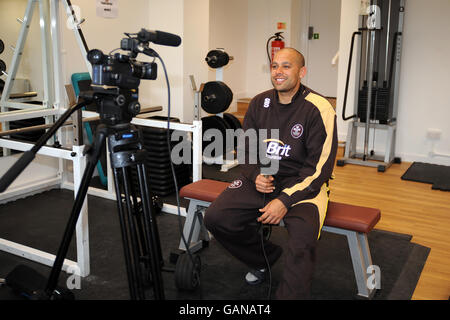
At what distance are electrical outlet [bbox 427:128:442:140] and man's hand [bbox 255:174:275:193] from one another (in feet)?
10.7

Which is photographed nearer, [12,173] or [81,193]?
[12,173]

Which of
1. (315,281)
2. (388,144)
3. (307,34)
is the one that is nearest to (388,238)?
(315,281)

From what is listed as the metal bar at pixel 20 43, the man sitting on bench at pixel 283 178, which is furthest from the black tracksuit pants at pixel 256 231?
the metal bar at pixel 20 43

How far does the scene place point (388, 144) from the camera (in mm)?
5105

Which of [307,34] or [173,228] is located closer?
[173,228]

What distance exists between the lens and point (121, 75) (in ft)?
5.83

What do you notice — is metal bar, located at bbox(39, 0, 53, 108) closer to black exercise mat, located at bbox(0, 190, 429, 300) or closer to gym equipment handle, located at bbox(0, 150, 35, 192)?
black exercise mat, located at bbox(0, 190, 429, 300)

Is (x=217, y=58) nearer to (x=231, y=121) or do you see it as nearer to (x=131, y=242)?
(x=231, y=121)

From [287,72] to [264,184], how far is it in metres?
0.58

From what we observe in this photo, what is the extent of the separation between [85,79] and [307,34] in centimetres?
432

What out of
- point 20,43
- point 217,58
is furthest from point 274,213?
point 20,43

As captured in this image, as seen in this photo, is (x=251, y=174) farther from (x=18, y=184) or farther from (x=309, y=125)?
(x=18, y=184)

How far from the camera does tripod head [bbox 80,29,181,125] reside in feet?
5.78

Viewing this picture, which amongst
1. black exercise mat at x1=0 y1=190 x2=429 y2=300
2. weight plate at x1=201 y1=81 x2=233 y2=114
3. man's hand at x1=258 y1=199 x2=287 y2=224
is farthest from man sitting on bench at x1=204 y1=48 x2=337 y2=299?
weight plate at x1=201 y1=81 x2=233 y2=114
